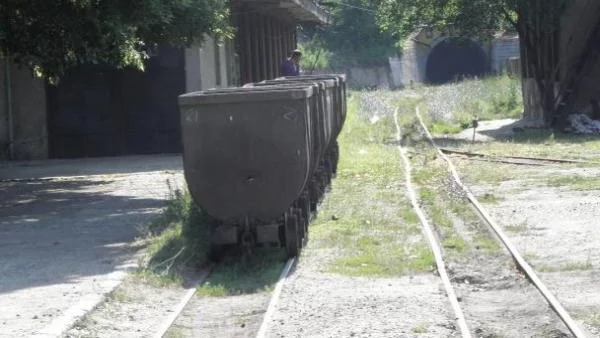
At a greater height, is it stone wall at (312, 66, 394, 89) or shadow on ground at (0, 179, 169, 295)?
stone wall at (312, 66, 394, 89)

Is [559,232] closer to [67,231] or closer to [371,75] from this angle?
[67,231]

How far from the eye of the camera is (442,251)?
40.5 feet

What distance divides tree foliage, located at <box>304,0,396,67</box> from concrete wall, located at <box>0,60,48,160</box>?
51891 mm

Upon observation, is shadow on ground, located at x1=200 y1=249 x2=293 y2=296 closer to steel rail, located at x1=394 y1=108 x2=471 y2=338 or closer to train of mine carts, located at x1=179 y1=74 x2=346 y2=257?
train of mine carts, located at x1=179 y1=74 x2=346 y2=257

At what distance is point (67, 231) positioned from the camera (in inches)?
541

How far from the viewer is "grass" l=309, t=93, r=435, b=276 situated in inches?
460

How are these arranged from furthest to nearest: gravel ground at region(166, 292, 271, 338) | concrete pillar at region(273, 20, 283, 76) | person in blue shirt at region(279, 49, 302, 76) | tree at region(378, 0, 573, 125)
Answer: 1. concrete pillar at region(273, 20, 283, 76)
2. tree at region(378, 0, 573, 125)
3. person in blue shirt at region(279, 49, 302, 76)
4. gravel ground at region(166, 292, 271, 338)

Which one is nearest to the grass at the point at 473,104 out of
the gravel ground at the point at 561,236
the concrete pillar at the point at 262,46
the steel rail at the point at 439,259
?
the concrete pillar at the point at 262,46

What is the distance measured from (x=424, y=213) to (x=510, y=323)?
633 cm

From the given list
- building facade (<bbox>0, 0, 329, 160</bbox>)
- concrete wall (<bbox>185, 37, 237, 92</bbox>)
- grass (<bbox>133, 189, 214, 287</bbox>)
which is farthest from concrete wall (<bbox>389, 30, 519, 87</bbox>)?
grass (<bbox>133, 189, 214, 287</bbox>)

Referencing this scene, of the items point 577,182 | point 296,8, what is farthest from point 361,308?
point 296,8

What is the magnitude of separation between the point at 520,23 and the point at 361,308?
21446mm

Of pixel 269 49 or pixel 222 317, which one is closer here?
pixel 222 317

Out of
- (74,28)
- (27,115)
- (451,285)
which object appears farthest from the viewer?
(27,115)
